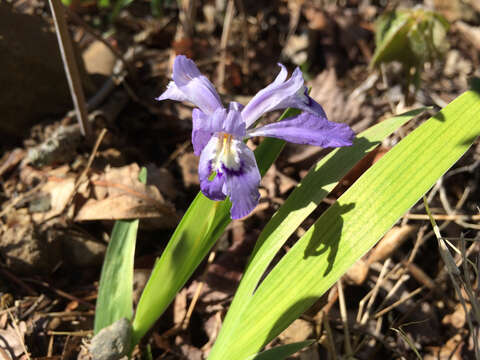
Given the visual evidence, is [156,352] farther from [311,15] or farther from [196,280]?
[311,15]

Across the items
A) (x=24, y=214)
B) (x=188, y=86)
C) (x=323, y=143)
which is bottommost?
(x=24, y=214)

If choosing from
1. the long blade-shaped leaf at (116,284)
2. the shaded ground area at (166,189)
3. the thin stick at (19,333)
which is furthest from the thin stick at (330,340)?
the thin stick at (19,333)

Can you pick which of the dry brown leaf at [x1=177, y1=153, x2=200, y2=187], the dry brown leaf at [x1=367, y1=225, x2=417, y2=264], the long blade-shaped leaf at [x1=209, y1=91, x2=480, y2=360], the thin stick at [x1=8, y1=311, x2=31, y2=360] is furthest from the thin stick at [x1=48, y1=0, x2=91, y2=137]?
the dry brown leaf at [x1=367, y1=225, x2=417, y2=264]

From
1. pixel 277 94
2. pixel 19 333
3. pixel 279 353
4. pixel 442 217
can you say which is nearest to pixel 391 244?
pixel 442 217

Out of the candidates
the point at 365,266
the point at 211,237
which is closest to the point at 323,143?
the point at 211,237

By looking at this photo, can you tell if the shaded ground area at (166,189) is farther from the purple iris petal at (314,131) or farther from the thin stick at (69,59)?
the purple iris petal at (314,131)

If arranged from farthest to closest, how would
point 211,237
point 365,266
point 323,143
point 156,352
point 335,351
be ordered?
point 365,266 < point 156,352 < point 335,351 < point 211,237 < point 323,143
